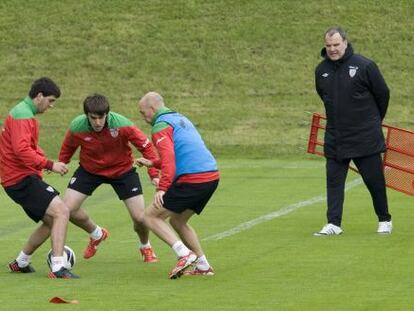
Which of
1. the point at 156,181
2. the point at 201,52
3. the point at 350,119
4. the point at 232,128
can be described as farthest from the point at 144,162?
the point at 201,52

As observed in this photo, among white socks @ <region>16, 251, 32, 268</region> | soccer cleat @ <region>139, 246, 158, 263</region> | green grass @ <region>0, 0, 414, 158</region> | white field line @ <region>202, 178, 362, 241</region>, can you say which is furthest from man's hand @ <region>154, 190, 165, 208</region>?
green grass @ <region>0, 0, 414, 158</region>

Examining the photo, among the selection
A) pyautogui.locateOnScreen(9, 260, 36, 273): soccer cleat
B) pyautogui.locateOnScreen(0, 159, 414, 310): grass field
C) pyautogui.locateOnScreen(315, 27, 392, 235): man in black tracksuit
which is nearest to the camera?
pyautogui.locateOnScreen(0, 159, 414, 310): grass field

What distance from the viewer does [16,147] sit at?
1302cm

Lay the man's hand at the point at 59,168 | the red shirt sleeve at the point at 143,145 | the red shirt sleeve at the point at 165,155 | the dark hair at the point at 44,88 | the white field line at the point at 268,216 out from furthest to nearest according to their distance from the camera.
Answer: the white field line at the point at 268,216 < the red shirt sleeve at the point at 143,145 < the dark hair at the point at 44,88 < the man's hand at the point at 59,168 < the red shirt sleeve at the point at 165,155

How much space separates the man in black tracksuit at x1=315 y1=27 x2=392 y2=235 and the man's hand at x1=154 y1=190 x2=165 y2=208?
3407mm

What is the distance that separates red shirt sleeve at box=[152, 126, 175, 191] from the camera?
487 inches

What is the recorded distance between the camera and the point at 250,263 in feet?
45.1

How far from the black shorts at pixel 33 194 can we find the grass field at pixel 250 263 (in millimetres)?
603

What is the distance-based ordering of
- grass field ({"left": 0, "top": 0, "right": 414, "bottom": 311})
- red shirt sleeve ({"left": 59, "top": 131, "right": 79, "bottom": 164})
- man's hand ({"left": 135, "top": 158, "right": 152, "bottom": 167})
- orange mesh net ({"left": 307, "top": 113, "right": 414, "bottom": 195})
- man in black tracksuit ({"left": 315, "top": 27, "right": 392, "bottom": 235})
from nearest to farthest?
grass field ({"left": 0, "top": 0, "right": 414, "bottom": 311}), man's hand ({"left": 135, "top": 158, "right": 152, "bottom": 167}), red shirt sleeve ({"left": 59, "top": 131, "right": 79, "bottom": 164}), man in black tracksuit ({"left": 315, "top": 27, "right": 392, "bottom": 235}), orange mesh net ({"left": 307, "top": 113, "right": 414, "bottom": 195})

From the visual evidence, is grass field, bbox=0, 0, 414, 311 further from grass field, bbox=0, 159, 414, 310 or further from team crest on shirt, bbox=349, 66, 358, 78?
team crest on shirt, bbox=349, 66, 358, 78

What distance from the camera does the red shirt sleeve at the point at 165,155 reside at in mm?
12367

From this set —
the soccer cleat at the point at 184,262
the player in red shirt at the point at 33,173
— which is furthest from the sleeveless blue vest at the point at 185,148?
the player in red shirt at the point at 33,173

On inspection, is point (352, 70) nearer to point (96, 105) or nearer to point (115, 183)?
point (115, 183)

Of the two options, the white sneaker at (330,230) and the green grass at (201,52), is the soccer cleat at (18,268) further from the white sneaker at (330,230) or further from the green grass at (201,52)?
the green grass at (201,52)
